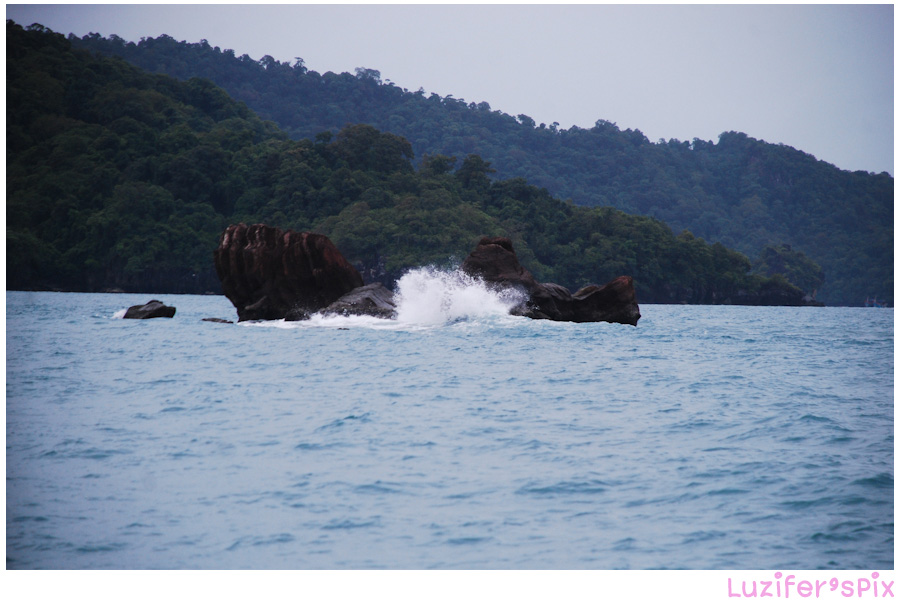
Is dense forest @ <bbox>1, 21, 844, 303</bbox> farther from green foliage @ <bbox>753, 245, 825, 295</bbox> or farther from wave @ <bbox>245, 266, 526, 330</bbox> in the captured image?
wave @ <bbox>245, 266, 526, 330</bbox>

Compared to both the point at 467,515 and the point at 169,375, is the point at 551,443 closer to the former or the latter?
the point at 467,515

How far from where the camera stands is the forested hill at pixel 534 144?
427 ft

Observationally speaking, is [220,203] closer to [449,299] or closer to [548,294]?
[449,299]

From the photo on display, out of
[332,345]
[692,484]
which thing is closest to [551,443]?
[692,484]

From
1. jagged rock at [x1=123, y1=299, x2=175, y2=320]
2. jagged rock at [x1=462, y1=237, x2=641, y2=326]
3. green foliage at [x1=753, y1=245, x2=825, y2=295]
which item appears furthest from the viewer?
green foliage at [x1=753, y1=245, x2=825, y2=295]

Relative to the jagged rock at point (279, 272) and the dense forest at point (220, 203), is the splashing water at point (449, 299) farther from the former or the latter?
the dense forest at point (220, 203)

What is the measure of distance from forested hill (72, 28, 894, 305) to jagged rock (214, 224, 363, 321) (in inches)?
3728

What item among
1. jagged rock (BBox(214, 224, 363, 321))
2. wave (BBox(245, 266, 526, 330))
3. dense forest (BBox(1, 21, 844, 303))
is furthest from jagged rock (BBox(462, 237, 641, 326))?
dense forest (BBox(1, 21, 844, 303))

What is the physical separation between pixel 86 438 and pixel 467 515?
521 cm

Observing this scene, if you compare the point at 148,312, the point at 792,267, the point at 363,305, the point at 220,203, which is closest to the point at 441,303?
the point at 363,305

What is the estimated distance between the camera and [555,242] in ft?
321

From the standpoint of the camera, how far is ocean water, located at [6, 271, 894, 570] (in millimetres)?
6559

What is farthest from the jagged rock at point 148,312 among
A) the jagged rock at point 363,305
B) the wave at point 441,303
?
the jagged rock at point 363,305

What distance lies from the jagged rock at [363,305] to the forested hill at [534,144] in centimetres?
9403
